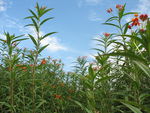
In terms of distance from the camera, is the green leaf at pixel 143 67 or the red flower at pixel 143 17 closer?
the green leaf at pixel 143 67

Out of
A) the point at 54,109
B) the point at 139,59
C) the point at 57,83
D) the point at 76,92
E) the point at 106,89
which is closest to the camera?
the point at 139,59

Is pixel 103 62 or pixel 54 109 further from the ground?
pixel 103 62

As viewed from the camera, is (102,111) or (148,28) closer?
(148,28)

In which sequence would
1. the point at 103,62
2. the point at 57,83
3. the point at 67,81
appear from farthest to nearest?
the point at 67,81 < the point at 57,83 < the point at 103,62

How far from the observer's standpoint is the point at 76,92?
6293 mm

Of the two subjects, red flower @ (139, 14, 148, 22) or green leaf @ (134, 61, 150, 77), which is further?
red flower @ (139, 14, 148, 22)

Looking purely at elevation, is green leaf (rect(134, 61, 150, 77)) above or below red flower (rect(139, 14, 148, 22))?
below

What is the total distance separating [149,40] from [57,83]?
5308mm

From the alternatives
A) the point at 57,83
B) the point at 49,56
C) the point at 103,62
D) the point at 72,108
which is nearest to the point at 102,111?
the point at 103,62

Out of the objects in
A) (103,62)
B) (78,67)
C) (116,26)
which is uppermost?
(116,26)

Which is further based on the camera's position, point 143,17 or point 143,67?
point 143,17

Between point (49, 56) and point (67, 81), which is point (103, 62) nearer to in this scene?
point (67, 81)

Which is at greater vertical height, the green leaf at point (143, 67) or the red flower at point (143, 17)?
the red flower at point (143, 17)

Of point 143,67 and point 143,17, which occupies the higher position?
point 143,17
